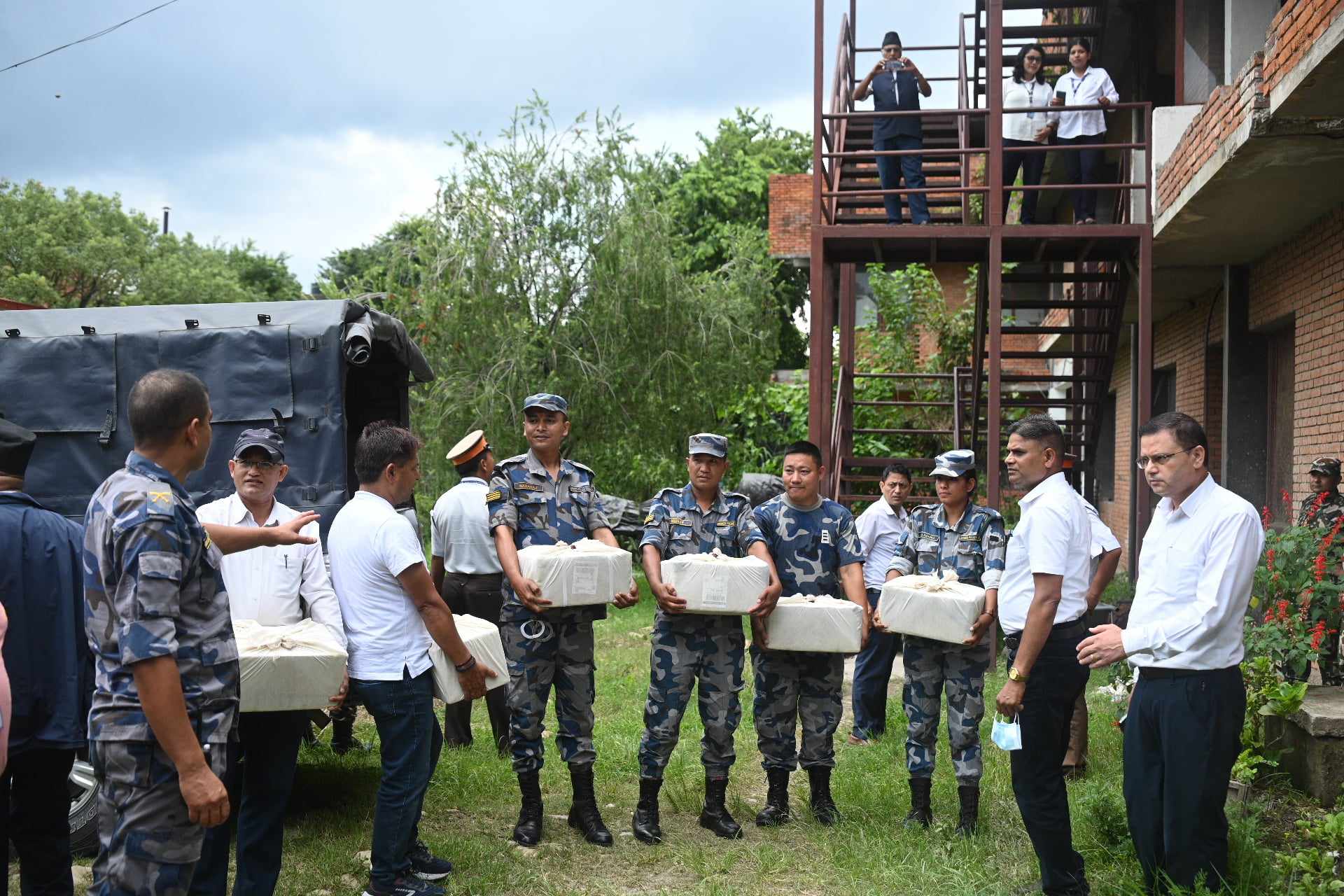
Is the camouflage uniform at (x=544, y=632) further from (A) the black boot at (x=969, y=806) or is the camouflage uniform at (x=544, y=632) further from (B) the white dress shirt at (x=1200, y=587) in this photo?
(B) the white dress shirt at (x=1200, y=587)

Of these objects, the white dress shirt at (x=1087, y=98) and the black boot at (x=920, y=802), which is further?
the white dress shirt at (x=1087, y=98)

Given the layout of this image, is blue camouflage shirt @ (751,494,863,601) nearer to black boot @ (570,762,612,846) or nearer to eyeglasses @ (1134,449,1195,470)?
black boot @ (570,762,612,846)

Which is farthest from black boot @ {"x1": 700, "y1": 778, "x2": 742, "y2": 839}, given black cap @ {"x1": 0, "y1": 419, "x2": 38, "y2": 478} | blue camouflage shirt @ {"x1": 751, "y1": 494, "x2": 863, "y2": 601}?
black cap @ {"x1": 0, "y1": 419, "x2": 38, "y2": 478}

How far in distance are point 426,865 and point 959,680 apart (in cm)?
260

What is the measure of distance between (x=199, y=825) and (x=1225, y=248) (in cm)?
976

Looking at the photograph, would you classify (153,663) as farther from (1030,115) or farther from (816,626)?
(1030,115)

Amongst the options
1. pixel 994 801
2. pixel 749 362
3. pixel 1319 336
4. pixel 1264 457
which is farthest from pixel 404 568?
pixel 749 362

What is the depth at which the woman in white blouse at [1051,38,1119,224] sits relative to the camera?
34.5ft

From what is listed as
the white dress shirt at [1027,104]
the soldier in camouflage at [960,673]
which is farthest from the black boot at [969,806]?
the white dress shirt at [1027,104]

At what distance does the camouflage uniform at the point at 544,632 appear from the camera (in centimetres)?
514

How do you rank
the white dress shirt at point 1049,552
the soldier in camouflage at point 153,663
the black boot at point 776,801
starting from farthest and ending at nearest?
the black boot at point 776,801 < the white dress shirt at point 1049,552 < the soldier in camouflage at point 153,663

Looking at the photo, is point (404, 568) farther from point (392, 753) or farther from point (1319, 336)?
point (1319, 336)

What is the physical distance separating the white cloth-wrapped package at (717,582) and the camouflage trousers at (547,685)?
1.59ft

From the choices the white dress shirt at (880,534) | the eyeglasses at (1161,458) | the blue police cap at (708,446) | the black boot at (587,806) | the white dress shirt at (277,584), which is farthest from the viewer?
the white dress shirt at (880,534)
